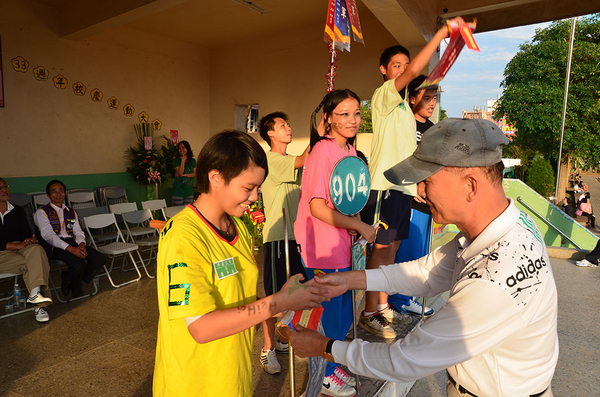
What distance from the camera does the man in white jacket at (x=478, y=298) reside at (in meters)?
1.07

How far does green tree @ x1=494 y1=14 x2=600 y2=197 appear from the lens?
2058cm

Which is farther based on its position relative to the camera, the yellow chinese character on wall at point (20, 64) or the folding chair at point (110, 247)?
the yellow chinese character on wall at point (20, 64)

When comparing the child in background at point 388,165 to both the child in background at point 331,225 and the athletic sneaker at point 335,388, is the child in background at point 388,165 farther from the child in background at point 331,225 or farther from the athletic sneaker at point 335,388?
the athletic sneaker at point 335,388

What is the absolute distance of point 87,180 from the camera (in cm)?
821

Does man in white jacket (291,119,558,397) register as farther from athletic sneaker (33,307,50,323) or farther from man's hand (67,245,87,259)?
man's hand (67,245,87,259)

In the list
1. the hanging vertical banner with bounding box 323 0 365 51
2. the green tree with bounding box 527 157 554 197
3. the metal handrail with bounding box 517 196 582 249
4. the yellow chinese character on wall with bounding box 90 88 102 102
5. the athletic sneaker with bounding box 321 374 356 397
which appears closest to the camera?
the athletic sneaker with bounding box 321 374 356 397

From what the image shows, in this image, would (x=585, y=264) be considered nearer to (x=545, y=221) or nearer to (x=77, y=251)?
(x=545, y=221)

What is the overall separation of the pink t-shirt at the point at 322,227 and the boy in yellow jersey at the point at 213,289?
0.74 m

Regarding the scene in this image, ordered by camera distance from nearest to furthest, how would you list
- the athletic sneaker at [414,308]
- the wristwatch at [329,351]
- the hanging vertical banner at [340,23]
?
1. the wristwatch at [329,351]
2. the hanging vertical banner at [340,23]
3. the athletic sneaker at [414,308]

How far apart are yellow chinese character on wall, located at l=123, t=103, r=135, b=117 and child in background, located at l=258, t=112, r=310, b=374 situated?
23.3ft

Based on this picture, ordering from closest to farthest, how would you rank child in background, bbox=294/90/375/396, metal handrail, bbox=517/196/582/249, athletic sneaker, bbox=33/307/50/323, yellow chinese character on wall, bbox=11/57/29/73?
child in background, bbox=294/90/375/396 < athletic sneaker, bbox=33/307/50/323 < yellow chinese character on wall, bbox=11/57/29/73 < metal handrail, bbox=517/196/582/249

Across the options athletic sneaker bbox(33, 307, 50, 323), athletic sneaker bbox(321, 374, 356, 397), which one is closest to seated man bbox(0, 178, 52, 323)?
athletic sneaker bbox(33, 307, 50, 323)

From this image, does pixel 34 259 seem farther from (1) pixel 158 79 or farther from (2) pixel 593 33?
(2) pixel 593 33

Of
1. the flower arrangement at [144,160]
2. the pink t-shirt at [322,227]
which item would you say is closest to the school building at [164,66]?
the flower arrangement at [144,160]
